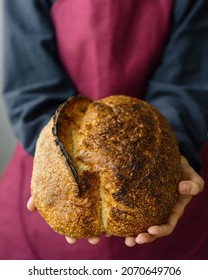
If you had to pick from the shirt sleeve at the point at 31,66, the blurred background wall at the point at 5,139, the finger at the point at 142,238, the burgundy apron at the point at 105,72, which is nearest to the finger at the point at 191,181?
the finger at the point at 142,238

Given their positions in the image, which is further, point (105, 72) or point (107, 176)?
point (105, 72)

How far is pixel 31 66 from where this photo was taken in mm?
1265

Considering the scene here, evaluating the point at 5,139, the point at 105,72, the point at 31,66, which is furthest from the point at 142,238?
the point at 5,139

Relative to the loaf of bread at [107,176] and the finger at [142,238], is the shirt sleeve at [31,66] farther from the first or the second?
the finger at [142,238]

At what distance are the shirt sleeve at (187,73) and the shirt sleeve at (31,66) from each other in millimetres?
264

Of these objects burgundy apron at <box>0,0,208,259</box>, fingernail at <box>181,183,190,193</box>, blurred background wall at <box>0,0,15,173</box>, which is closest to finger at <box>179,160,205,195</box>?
fingernail at <box>181,183,190,193</box>

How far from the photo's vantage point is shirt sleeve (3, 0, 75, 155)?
1.22 meters

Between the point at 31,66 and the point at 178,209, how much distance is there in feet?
1.99

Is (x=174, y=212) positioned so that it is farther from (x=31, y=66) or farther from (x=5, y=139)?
(x=5, y=139)

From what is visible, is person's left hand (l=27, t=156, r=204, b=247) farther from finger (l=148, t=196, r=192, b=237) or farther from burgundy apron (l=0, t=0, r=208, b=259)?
burgundy apron (l=0, t=0, r=208, b=259)

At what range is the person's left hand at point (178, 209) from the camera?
2.74 ft

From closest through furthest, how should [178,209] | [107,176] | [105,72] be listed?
1. [107,176]
2. [178,209]
3. [105,72]

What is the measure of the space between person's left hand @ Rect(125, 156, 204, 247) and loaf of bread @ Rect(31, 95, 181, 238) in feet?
0.04
